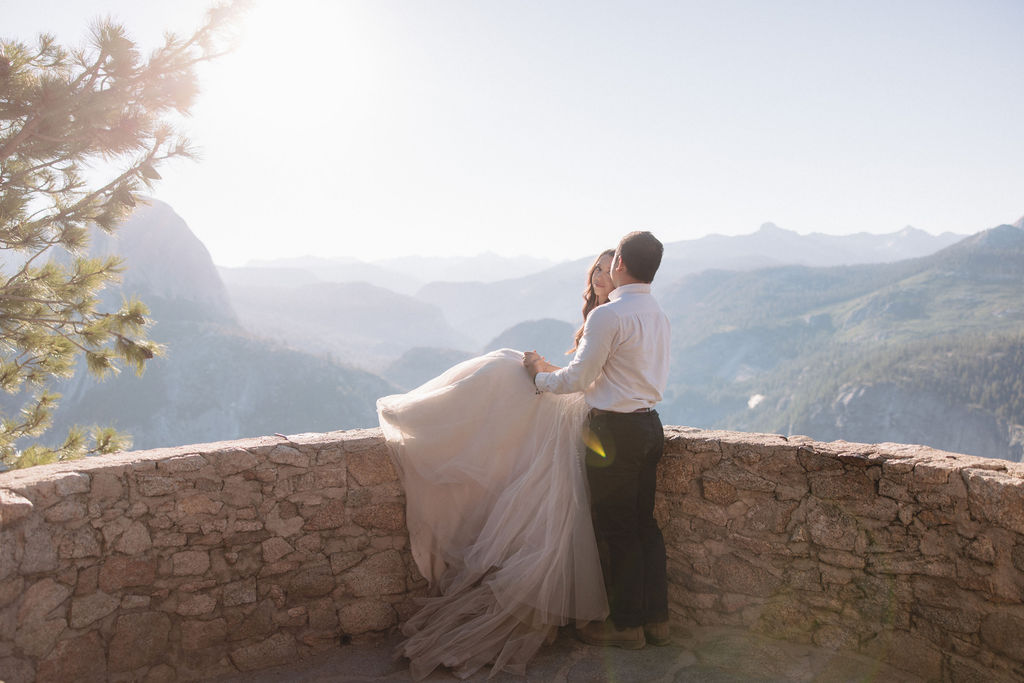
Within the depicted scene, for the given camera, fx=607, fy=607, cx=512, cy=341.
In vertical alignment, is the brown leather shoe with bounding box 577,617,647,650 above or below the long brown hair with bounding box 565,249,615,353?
below

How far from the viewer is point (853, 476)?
2.87 meters

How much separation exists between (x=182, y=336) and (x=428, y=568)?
75018mm

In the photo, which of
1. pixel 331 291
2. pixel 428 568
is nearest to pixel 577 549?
pixel 428 568

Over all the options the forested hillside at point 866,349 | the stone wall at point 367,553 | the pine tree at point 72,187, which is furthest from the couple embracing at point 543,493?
the forested hillside at point 866,349

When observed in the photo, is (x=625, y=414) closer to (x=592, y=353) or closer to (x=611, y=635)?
(x=592, y=353)

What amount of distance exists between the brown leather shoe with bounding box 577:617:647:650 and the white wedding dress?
0.11m

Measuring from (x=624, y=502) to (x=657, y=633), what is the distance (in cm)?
73

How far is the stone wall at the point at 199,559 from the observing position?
2697mm

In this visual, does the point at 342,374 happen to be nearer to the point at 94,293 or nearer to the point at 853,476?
the point at 94,293

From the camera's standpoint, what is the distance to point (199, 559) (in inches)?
122

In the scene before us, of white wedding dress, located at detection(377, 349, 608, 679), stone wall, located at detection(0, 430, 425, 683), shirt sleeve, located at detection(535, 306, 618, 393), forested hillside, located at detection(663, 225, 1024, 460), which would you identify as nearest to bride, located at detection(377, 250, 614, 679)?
white wedding dress, located at detection(377, 349, 608, 679)

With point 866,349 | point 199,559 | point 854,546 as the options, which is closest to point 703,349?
point 866,349

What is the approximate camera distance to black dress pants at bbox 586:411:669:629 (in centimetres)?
296

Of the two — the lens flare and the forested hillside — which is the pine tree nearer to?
the lens flare
